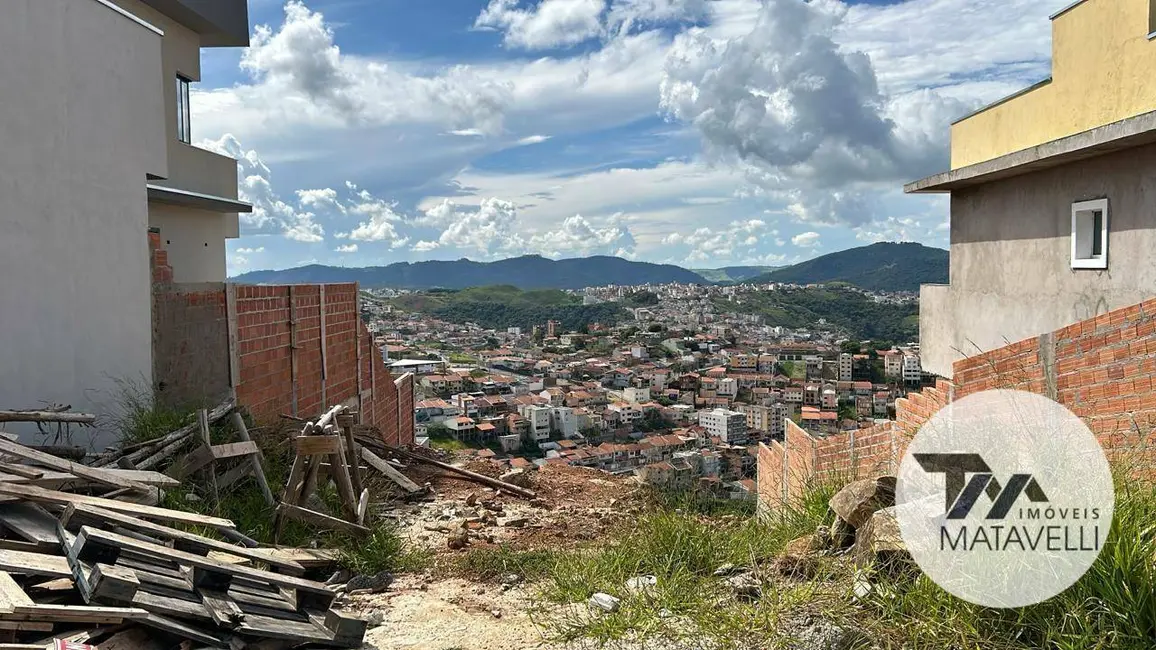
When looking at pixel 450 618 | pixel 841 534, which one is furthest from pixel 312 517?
pixel 841 534

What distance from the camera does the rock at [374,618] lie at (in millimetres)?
Answer: 4984

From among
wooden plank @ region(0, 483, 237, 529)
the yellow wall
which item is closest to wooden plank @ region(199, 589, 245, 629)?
wooden plank @ region(0, 483, 237, 529)

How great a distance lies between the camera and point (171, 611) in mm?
3971

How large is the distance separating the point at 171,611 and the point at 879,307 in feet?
246

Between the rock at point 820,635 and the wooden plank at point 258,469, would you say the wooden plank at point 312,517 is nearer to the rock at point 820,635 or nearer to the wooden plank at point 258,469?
the wooden plank at point 258,469

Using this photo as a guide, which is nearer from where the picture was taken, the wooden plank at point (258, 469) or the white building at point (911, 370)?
the wooden plank at point (258, 469)

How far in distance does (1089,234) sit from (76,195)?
1096 centimetres

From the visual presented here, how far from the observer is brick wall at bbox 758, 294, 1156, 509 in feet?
17.1

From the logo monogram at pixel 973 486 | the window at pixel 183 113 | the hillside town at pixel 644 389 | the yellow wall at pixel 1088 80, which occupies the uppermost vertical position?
the window at pixel 183 113

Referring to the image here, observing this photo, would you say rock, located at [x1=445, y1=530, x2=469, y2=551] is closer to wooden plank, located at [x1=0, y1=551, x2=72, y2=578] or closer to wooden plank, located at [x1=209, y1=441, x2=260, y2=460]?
wooden plank, located at [x1=209, y1=441, x2=260, y2=460]

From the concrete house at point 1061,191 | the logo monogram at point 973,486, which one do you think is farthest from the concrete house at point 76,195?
the concrete house at point 1061,191

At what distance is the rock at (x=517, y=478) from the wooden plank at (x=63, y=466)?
521 cm

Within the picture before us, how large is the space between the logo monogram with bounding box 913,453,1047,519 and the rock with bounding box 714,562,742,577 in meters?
1.39

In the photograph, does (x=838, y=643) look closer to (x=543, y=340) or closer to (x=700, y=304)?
(x=543, y=340)
